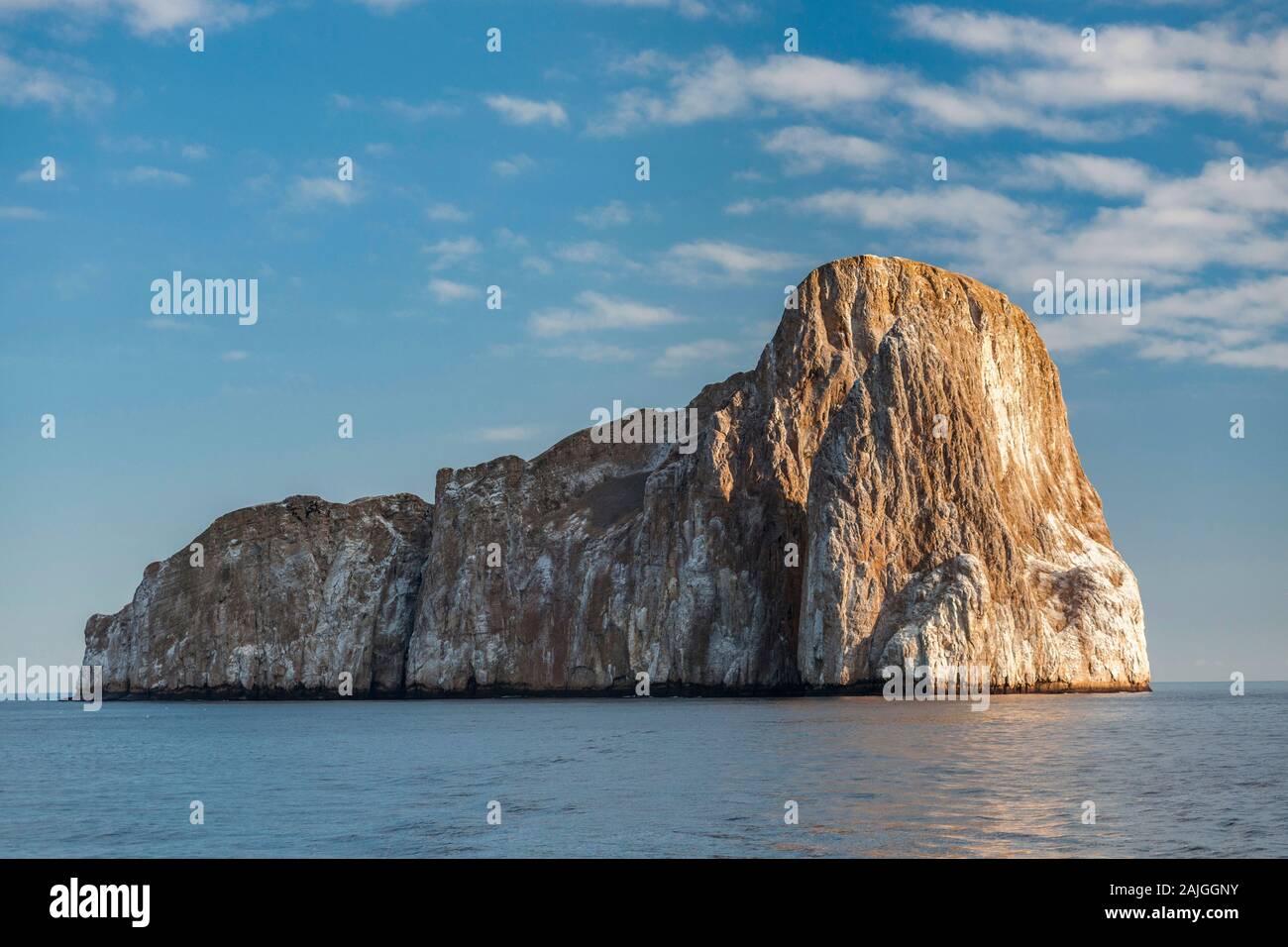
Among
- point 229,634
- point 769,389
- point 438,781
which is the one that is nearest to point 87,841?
point 438,781

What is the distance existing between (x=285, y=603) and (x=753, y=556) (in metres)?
59.3

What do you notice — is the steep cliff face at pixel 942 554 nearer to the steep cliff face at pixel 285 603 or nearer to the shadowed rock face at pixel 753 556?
the shadowed rock face at pixel 753 556

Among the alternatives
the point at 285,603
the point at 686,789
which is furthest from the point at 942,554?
the point at 285,603

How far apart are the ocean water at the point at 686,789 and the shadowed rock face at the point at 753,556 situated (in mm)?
21049

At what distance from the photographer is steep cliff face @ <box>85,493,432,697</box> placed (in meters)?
143

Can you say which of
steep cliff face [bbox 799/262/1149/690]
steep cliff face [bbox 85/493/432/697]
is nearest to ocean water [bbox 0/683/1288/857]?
steep cliff face [bbox 799/262/1149/690]

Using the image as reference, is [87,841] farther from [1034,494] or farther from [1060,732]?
[1034,494]

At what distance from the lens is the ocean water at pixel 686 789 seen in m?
27.5

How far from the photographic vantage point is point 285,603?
14538cm

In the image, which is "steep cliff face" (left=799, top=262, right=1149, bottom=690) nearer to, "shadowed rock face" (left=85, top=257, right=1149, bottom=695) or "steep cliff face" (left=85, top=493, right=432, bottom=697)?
"shadowed rock face" (left=85, top=257, right=1149, bottom=695)

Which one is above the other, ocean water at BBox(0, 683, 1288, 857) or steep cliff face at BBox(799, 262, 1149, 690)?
steep cliff face at BBox(799, 262, 1149, 690)

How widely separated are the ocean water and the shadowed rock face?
2105 cm

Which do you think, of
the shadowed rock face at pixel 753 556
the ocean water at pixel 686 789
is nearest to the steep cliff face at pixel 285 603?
the shadowed rock face at pixel 753 556
